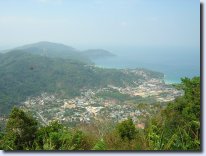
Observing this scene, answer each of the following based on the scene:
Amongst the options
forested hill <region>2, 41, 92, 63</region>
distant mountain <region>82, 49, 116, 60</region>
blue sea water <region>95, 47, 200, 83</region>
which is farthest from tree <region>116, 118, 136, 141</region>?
forested hill <region>2, 41, 92, 63</region>

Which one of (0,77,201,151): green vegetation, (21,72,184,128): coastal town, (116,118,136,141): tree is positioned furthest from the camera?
(21,72,184,128): coastal town

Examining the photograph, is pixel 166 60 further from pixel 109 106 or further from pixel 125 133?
pixel 109 106

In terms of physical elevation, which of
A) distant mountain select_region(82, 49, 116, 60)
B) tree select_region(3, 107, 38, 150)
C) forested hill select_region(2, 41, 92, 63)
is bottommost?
tree select_region(3, 107, 38, 150)

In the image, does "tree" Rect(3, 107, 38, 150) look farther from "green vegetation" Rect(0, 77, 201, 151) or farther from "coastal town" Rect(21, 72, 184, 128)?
"coastal town" Rect(21, 72, 184, 128)

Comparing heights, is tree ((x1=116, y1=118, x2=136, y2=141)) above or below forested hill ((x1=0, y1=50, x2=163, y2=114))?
below

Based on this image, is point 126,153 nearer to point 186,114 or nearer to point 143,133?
point 143,133

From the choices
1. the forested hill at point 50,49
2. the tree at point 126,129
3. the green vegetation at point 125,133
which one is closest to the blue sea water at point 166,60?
the green vegetation at point 125,133

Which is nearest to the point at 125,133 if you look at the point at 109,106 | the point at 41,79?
the point at 109,106

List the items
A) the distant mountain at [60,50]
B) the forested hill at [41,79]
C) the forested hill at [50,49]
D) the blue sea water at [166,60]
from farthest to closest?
1. the forested hill at [50,49]
2. the distant mountain at [60,50]
3. the forested hill at [41,79]
4. the blue sea water at [166,60]

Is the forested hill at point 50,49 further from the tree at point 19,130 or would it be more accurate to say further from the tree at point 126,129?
the tree at point 126,129
